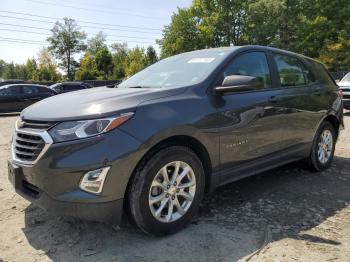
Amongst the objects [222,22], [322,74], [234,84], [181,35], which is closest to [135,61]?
[181,35]

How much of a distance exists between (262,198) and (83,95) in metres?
2.26

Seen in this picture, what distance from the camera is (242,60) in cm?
431

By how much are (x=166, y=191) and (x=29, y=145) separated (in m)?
1.19

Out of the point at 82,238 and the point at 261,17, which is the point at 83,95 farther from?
the point at 261,17

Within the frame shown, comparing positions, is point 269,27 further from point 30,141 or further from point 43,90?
point 30,141

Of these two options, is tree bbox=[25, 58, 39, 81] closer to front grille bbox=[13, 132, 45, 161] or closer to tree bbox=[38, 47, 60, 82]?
tree bbox=[38, 47, 60, 82]

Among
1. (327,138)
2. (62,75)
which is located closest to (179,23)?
(62,75)

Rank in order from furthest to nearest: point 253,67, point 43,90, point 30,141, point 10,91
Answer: point 43,90
point 10,91
point 253,67
point 30,141

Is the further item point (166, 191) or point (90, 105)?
point (166, 191)

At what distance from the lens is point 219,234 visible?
3.49 meters

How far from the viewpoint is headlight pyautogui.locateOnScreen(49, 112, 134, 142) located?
300cm

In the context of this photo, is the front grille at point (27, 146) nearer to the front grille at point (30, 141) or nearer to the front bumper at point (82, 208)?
the front grille at point (30, 141)

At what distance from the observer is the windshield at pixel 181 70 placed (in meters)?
3.96

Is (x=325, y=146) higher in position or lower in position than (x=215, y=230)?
higher
